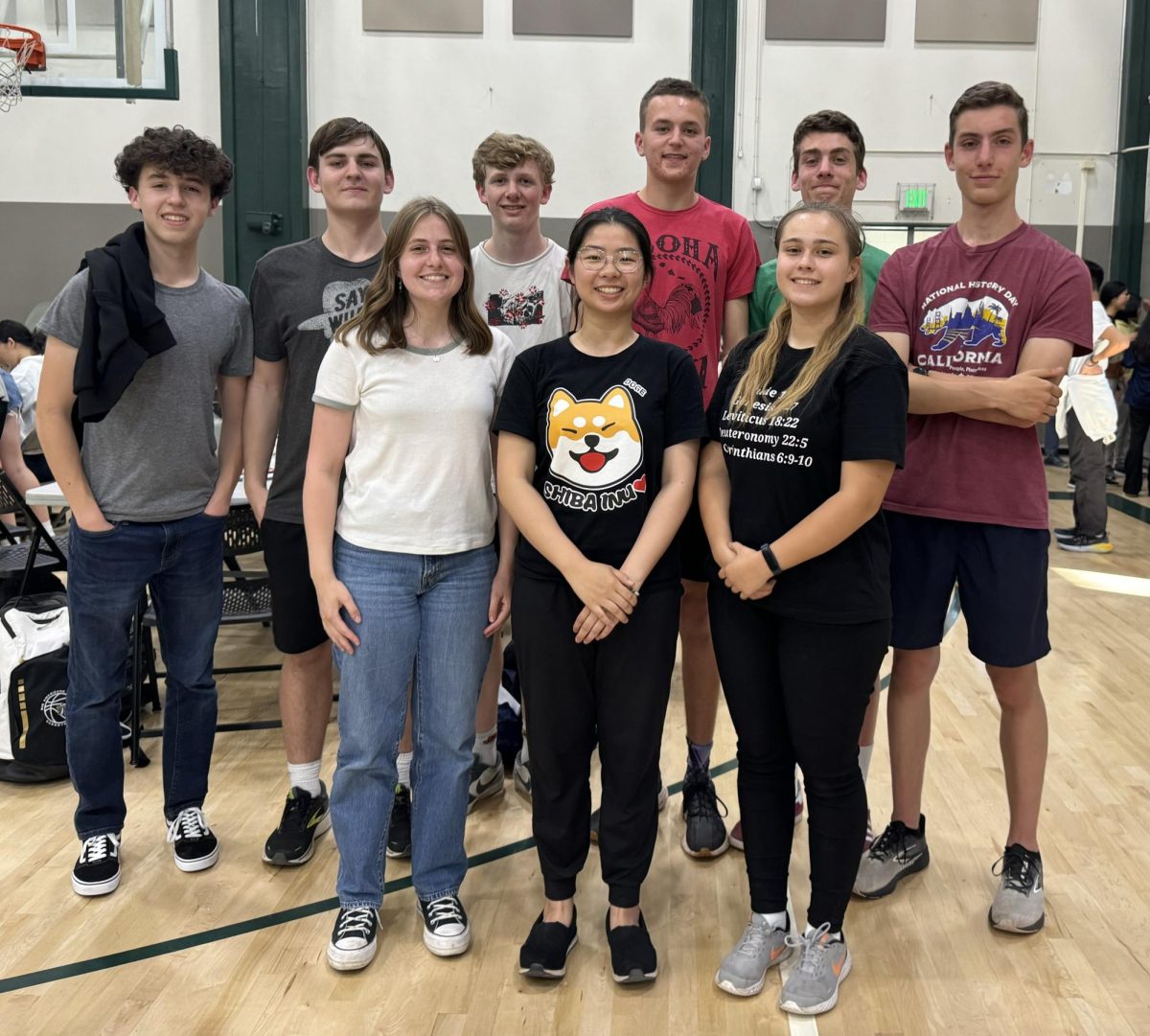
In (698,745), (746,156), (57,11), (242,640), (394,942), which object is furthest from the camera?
(746,156)

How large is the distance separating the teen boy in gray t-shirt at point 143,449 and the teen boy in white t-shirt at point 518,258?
64cm

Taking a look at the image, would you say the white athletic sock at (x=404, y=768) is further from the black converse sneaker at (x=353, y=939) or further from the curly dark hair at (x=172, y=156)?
the curly dark hair at (x=172, y=156)

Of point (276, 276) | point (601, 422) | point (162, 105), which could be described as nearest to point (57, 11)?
point (162, 105)

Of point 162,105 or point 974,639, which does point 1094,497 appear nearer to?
point 974,639

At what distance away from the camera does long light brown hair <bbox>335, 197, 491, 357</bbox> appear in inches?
86.4

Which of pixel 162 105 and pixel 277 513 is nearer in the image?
pixel 277 513

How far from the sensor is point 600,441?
2.11m

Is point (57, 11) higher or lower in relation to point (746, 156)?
higher

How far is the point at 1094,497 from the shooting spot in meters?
6.48


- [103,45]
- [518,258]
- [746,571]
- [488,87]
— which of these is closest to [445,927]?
[746,571]

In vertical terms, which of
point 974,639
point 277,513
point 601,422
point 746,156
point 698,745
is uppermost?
point 746,156

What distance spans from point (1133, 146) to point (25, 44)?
8.27 metres

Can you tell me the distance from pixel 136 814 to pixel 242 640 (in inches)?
70.3

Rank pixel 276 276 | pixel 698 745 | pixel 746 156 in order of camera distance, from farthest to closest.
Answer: pixel 746 156 → pixel 698 745 → pixel 276 276
